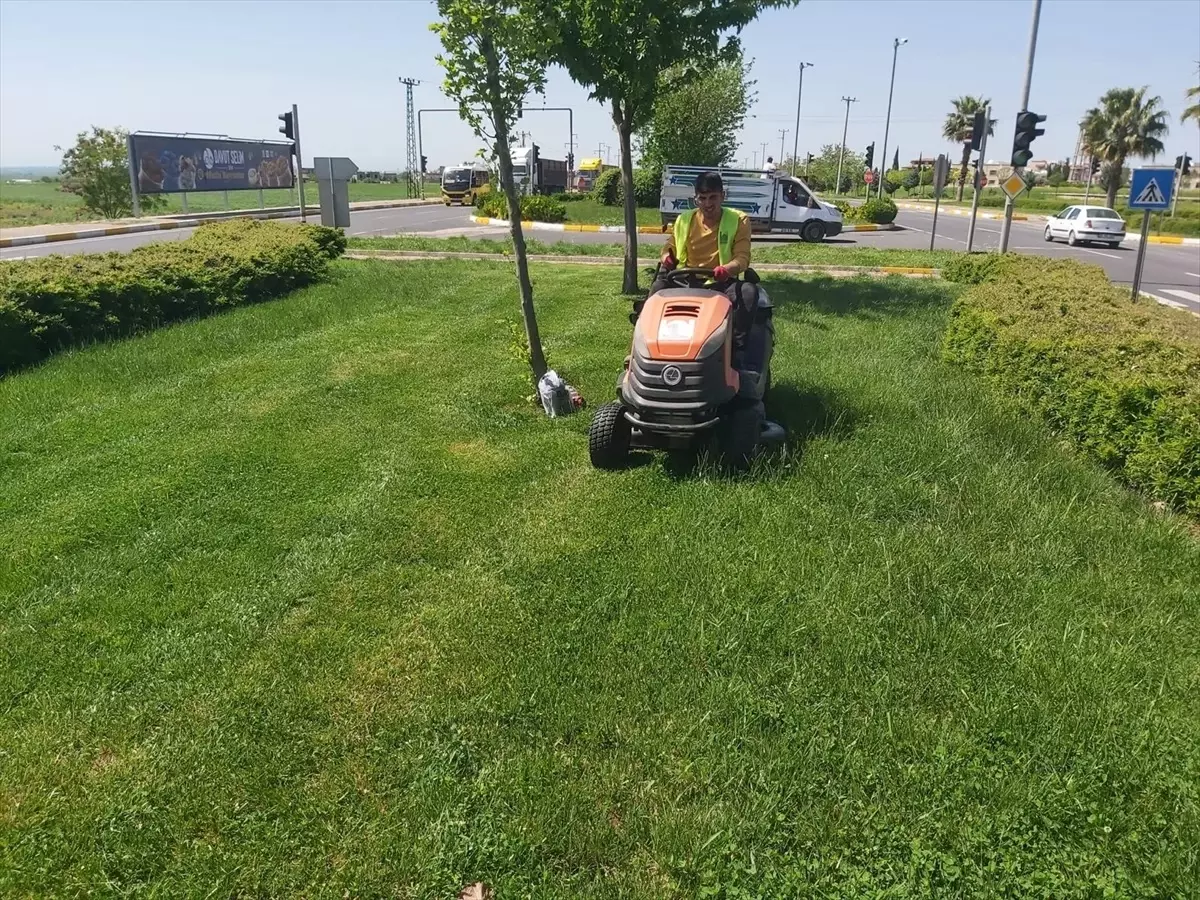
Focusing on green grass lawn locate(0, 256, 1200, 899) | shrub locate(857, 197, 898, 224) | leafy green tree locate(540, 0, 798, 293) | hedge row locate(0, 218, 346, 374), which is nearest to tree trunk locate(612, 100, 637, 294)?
leafy green tree locate(540, 0, 798, 293)

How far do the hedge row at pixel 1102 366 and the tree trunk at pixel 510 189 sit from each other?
3.96 metres

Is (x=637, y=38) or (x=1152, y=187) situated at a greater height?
(x=637, y=38)

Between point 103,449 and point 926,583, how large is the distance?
5433 millimetres

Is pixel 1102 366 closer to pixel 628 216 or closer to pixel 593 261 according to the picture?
pixel 628 216

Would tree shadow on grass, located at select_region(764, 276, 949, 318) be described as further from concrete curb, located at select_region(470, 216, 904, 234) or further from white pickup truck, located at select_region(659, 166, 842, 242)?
concrete curb, located at select_region(470, 216, 904, 234)

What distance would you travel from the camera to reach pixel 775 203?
86.8 ft

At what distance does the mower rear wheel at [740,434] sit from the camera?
5144 millimetres

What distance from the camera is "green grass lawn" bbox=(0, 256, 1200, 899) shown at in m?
2.54

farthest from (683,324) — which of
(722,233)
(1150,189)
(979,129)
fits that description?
(979,129)

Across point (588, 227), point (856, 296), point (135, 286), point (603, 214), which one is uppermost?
point (603, 214)

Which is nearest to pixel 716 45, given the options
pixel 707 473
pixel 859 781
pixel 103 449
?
pixel 707 473

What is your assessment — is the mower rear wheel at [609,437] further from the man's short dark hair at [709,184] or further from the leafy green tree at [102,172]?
the leafy green tree at [102,172]

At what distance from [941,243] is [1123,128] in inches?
1186

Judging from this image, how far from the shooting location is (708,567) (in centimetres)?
409
